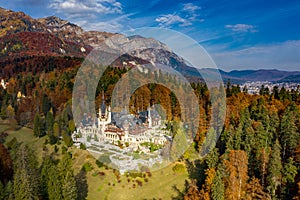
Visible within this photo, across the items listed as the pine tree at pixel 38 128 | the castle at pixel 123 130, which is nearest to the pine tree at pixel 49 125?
the pine tree at pixel 38 128

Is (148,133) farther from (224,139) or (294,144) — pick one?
(294,144)

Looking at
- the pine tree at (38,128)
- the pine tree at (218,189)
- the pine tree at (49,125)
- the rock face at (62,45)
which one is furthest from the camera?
the pine tree at (38,128)

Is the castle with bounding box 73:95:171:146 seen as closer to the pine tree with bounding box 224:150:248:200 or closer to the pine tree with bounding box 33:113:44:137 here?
the pine tree with bounding box 33:113:44:137

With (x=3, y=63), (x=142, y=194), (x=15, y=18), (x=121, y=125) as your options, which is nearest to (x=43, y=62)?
(x=3, y=63)

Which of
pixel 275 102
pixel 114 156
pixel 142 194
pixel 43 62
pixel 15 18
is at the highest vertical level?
pixel 15 18

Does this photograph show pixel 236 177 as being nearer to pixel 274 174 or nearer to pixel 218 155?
pixel 274 174

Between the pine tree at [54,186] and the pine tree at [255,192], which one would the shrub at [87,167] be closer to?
the pine tree at [54,186]
